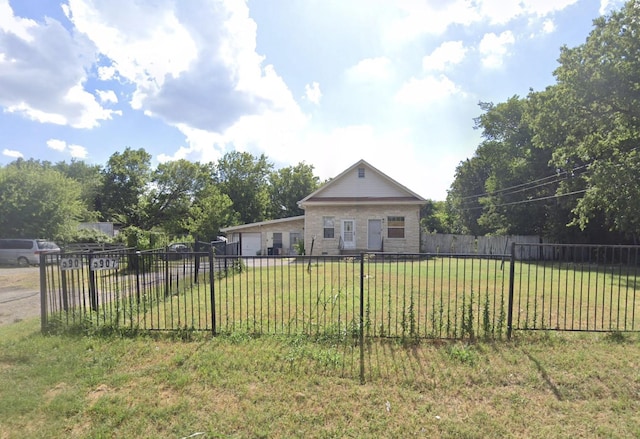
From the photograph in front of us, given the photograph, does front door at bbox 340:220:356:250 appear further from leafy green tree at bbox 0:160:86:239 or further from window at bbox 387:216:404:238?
leafy green tree at bbox 0:160:86:239

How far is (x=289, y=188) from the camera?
4688 cm

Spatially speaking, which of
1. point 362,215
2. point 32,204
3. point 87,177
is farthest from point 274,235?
point 87,177

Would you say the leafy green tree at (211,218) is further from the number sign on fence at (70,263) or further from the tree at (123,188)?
the number sign on fence at (70,263)

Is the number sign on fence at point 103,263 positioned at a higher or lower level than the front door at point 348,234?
higher

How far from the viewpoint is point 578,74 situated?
13.8m

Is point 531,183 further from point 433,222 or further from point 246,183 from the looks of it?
point 246,183

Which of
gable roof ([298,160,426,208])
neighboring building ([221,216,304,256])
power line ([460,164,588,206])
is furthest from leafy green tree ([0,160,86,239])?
power line ([460,164,588,206])

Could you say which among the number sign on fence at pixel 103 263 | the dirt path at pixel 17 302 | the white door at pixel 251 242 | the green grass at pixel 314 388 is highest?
the number sign on fence at pixel 103 263

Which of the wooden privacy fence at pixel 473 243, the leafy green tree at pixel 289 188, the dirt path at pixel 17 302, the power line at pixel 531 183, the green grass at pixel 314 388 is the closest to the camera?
the green grass at pixel 314 388

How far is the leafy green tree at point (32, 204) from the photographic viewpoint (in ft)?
68.6

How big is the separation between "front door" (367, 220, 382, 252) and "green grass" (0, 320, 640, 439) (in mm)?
16637

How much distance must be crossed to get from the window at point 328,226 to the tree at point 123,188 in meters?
31.9

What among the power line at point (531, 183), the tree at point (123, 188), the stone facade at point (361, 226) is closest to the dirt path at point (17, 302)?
the stone facade at point (361, 226)

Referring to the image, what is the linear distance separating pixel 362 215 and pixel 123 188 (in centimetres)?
3689
